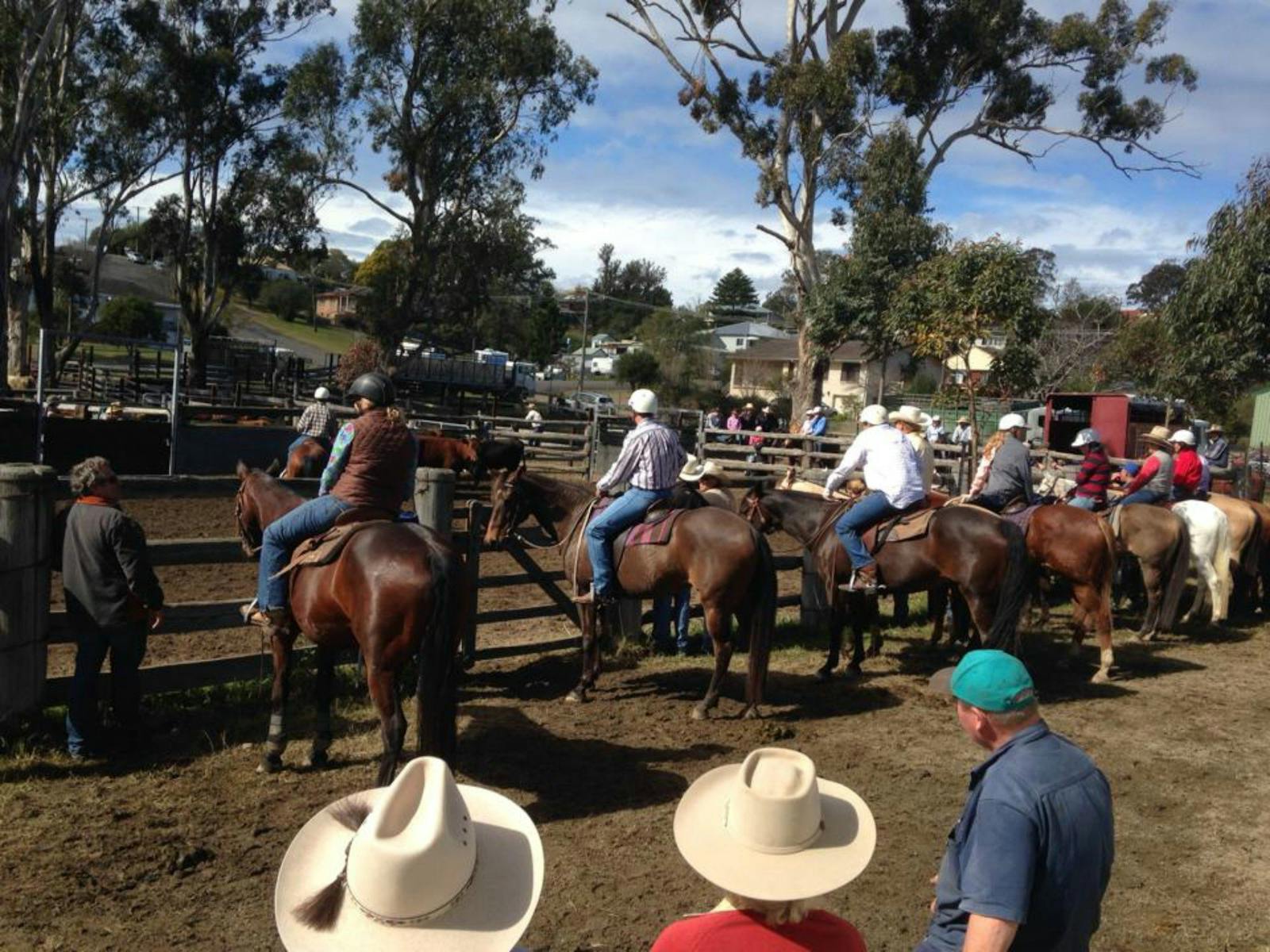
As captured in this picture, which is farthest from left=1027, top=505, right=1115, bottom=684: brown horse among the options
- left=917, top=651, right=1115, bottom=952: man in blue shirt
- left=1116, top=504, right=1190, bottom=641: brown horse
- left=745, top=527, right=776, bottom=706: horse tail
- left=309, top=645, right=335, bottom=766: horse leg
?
left=917, top=651, right=1115, bottom=952: man in blue shirt

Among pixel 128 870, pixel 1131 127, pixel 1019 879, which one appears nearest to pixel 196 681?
pixel 128 870

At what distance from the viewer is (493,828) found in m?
2.24

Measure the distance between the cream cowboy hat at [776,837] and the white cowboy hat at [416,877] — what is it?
1.46 feet

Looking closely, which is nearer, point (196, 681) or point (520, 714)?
point (196, 681)

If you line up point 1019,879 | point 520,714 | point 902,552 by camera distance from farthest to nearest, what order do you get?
point 902,552
point 520,714
point 1019,879

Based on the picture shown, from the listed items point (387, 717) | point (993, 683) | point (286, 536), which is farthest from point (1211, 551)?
point (993, 683)

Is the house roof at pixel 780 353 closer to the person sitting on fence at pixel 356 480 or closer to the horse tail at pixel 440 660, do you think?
the person sitting on fence at pixel 356 480

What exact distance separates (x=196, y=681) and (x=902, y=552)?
5521 mm

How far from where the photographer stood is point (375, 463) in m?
6.18

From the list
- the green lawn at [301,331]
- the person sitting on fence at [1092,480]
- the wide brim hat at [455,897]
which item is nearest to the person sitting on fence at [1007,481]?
the person sitting on fence at [1092,480]

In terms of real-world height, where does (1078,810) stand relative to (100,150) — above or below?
below

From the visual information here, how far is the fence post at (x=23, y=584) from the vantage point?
5945mm

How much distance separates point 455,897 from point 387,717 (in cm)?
368

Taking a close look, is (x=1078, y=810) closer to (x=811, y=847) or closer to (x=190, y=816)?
(x=811, y=847)
